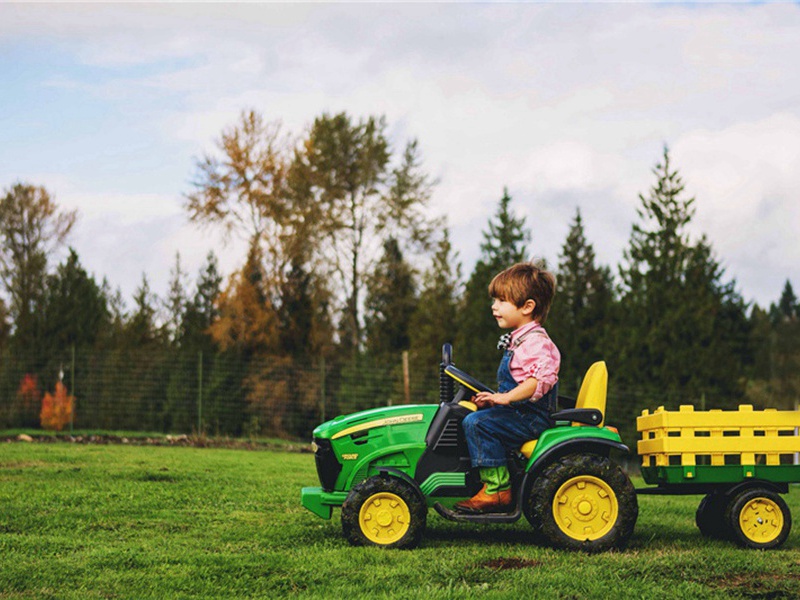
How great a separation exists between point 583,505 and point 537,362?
96cm

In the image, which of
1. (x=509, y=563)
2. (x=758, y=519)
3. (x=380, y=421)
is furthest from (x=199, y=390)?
(x=509, y=563)

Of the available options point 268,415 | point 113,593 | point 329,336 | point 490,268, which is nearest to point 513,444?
point 113,593

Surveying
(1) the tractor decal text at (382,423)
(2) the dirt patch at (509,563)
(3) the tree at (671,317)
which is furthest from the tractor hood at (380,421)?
(3) the tree at (671,317)

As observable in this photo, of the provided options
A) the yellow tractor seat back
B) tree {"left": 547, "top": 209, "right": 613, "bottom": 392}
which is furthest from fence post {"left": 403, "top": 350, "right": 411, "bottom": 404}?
the yellow tractor seat back

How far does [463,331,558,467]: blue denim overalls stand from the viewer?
20.1 ft

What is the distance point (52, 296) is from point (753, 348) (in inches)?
1210

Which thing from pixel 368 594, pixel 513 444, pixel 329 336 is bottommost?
pixel 368 594

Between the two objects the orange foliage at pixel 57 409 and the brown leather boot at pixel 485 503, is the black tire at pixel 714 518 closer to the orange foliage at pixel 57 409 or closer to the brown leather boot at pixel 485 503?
the brown leather boot at pixel 485 503

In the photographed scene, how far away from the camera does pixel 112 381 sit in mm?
22391

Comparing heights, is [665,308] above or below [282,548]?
above

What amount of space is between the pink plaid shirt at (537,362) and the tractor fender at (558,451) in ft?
1.24

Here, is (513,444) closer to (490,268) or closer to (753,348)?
(490,268)

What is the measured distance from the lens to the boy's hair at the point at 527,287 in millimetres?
6375

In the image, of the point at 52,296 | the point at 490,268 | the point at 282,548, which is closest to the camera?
the point at 282,548
